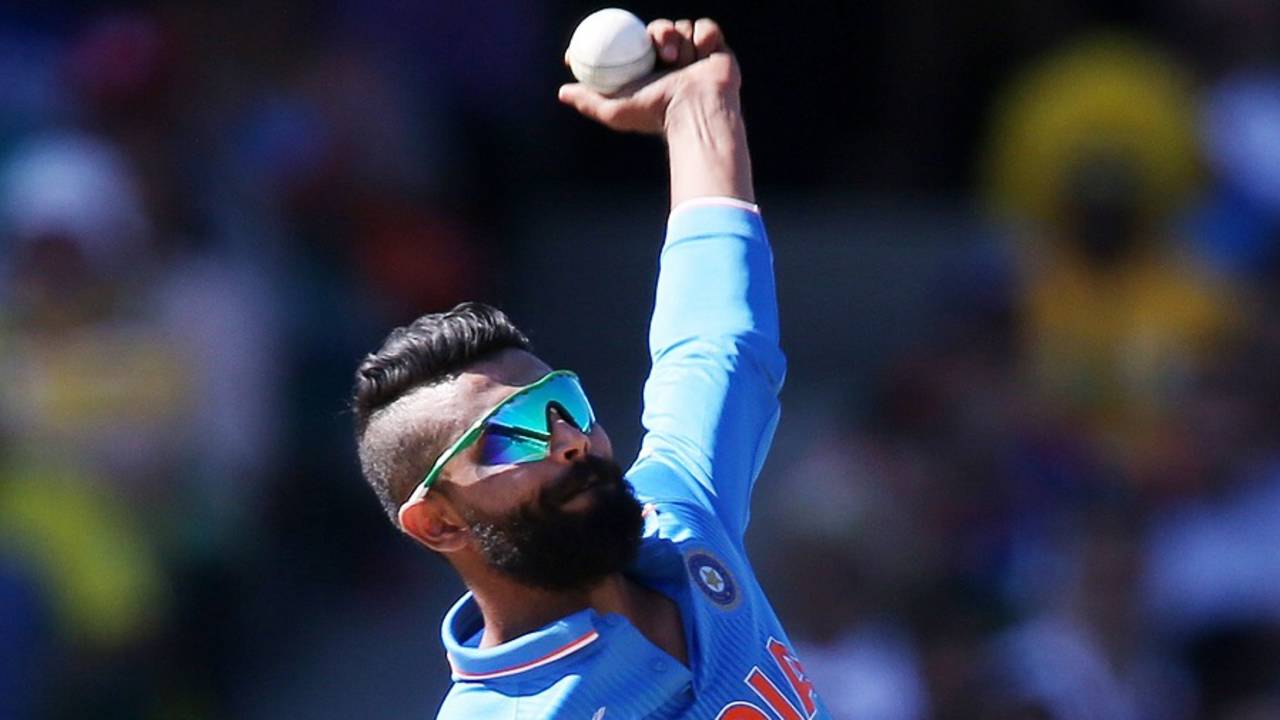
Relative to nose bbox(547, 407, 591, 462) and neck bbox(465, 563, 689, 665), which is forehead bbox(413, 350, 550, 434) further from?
neck bbox(465, 563, 689, 665)

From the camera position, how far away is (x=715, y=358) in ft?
12.3

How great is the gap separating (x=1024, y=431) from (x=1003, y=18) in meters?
2.42

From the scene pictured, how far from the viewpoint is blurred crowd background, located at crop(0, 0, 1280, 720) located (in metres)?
6.64

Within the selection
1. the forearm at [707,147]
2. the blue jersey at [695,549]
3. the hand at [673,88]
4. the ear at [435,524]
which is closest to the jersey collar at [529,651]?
the blue jersey at [695,549]

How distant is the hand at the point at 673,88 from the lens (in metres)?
3.88

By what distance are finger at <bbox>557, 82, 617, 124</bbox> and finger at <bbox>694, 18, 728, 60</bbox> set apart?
179 millimetres

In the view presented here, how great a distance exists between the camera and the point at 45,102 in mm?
8195

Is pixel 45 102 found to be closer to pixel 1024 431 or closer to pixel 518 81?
pixel 518 81

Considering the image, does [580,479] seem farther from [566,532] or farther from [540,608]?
[540,608]

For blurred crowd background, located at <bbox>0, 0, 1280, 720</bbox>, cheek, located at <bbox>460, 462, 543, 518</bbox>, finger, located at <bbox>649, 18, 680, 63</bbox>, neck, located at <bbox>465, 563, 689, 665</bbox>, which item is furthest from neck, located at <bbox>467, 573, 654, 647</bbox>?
blurred crowd background, located at <bbox>0, 0, 1280, 720</bbox>

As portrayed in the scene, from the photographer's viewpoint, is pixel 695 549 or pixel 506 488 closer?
pixel 506 488

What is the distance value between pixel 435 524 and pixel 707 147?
860 mm

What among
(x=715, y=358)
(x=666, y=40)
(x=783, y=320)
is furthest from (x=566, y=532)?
(x=783, y=320)

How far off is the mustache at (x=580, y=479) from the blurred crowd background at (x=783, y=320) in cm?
271
